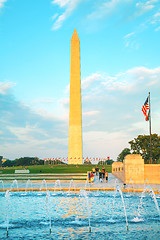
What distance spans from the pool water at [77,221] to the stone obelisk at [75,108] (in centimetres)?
4781

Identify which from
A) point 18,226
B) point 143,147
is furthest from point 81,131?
point 18,226

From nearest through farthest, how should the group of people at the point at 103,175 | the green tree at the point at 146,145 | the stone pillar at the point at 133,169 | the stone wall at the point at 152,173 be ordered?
the stone pillar at the point at 133,169 → the stone wall at the point at 152,173 → the group of people at the point at 103,175 → the green tree at the point at 146,145

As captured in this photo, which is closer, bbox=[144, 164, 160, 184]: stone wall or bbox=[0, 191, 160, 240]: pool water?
bbox=[0, 191, 160, 240]: pool water

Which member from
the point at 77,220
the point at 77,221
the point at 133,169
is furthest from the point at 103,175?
the point at 77,221

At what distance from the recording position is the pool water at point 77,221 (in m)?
8.43

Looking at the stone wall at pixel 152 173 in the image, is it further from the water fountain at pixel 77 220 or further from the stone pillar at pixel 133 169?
the water fountain at pixel 77 220

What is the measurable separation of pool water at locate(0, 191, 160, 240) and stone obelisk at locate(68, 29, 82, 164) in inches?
1882

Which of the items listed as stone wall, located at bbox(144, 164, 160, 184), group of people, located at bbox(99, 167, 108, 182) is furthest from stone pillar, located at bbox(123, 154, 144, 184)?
group of people, located at bbox(99, 167, 108, 182)

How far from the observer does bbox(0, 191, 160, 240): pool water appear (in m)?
8.43

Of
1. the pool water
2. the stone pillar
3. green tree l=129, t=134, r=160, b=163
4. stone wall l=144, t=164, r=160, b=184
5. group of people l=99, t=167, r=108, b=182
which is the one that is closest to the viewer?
the pool water

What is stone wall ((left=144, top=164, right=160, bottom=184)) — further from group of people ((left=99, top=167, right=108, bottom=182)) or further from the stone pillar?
group of people ((left=99, top=167, right=108, bottom=182))

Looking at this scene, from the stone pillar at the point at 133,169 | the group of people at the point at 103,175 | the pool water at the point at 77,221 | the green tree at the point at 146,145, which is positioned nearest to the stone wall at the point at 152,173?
the stone pillar at the point at 133,169

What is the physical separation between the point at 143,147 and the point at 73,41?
91.0 ft

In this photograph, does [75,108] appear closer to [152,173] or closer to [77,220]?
[152,173]
